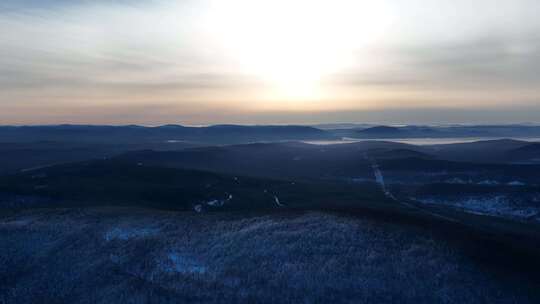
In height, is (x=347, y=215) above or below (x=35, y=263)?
above

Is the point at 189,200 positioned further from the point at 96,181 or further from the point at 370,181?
the point at 370,181

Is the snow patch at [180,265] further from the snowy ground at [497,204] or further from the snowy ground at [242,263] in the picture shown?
the snowy ground at [497,204]

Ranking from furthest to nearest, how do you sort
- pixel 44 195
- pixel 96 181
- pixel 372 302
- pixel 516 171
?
pixel 516 171
pixel 96 181
pixel 44 195
pixel 372 302

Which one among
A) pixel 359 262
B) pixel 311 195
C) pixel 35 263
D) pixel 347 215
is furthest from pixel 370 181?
pixel 35 263

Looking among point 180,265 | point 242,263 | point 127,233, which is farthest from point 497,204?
point 127,233

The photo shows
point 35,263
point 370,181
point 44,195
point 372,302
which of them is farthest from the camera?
point 370,181

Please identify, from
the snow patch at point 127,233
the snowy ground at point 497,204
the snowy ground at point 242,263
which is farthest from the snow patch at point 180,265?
the snowy ground at point 497,204

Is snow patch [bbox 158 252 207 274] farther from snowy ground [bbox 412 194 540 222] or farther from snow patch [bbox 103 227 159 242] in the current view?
snowy ground [bbox 412 194 540 222]

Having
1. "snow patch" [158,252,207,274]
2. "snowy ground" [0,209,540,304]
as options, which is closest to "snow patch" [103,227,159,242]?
"snowy ground" [0,209,540,304]
